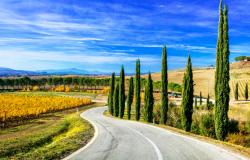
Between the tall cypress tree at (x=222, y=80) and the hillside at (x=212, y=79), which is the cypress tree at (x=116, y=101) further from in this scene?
the hillside at (x=212, y=79)

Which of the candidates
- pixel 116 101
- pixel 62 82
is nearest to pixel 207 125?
pixel 116 101

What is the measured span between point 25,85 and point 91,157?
175463 mm

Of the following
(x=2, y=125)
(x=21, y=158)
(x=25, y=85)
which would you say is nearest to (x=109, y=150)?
(x=21, y=158)

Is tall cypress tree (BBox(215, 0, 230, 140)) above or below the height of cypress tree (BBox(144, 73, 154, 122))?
above

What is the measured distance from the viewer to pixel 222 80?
26594mm

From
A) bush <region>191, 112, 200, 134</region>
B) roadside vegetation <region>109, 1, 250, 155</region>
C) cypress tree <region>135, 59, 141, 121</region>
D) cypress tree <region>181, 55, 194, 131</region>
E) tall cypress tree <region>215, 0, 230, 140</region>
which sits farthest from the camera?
cypress tree <region>135, 59, 141, 121</region>

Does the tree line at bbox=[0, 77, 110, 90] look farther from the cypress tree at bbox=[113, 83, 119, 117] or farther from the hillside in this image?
the cypress tree at bbox=[113, 83, 119, 117]

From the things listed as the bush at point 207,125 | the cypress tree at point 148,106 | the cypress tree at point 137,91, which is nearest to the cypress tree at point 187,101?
the bush at point 207,125

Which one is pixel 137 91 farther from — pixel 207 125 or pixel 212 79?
pixel 212 79

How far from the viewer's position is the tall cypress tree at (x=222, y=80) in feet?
84.5

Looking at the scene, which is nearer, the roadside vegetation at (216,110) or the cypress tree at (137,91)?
the roadside vegetation at (216,110)

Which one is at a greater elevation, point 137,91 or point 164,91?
point 164,91

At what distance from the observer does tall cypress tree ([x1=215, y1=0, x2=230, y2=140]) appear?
25.8 metres

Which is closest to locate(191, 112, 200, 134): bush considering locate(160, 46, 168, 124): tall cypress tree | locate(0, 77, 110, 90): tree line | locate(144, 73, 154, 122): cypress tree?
locate(160, 46, 168, 124): tall cypress tree
